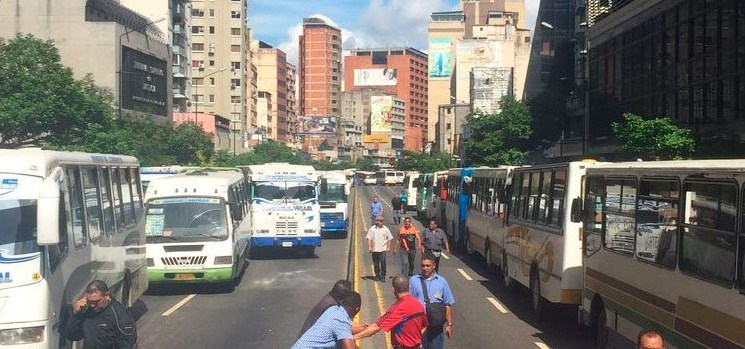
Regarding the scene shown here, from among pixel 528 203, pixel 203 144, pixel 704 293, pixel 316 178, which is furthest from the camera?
pixel 203 144

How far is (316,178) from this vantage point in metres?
28.3

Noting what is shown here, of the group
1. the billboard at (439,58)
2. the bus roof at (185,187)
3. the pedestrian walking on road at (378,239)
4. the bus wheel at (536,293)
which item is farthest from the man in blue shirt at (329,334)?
the billboard at (439,58)

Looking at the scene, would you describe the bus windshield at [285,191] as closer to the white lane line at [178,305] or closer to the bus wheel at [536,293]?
the white lane line at [178,305]

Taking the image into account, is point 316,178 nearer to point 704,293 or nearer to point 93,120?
point 93,120

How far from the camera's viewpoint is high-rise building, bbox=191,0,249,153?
133m

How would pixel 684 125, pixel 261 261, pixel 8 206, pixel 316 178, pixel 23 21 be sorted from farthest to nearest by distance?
pixel 23 21 < pixel 684 125 < pixel 316 178 < pixel 261 261 < pixel 8 206

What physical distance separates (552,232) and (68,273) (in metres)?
8.40

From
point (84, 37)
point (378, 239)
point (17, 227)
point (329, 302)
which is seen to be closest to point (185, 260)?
point (378, 239)

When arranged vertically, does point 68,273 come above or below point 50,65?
below

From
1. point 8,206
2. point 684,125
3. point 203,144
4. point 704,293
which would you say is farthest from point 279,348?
point 203,144

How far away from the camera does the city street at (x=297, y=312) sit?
13.3 metres

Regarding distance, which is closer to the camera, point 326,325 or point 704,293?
point 326,325

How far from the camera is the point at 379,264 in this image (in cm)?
2108

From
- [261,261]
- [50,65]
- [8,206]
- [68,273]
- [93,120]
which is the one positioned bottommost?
[261,261]
